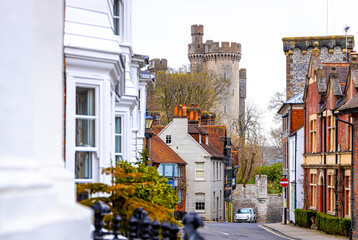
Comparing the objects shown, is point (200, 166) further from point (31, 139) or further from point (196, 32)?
point (196, 32)

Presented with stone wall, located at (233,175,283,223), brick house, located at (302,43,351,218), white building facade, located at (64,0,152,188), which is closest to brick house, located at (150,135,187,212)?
stone wall, located at (233,175,283,223)

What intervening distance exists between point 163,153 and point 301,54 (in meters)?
13.1

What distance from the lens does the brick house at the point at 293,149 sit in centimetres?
4000

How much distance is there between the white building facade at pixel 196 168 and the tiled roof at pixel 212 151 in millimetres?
164

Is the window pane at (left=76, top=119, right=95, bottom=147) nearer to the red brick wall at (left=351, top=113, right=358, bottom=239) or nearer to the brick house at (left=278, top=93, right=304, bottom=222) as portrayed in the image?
the red brick wall at (left=351, top=113, right=358, bottom=239)

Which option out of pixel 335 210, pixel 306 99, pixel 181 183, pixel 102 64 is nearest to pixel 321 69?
pixel 306 99

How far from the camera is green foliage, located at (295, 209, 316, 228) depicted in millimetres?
35500

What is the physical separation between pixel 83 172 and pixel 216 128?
51.6m

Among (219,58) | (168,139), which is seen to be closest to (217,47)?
(219,58)

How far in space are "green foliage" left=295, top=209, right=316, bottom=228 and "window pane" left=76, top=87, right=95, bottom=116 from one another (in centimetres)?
2689

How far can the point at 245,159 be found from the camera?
254 ft

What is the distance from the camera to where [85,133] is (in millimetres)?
9891

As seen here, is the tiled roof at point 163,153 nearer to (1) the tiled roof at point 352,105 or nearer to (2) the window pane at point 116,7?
(1) the tiled roof at point 352,105

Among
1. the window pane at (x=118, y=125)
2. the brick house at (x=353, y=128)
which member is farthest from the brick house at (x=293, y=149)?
the window pane at (x=118, y=125)
